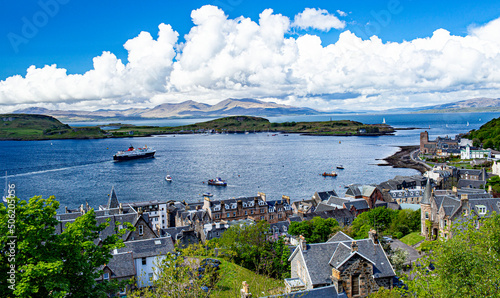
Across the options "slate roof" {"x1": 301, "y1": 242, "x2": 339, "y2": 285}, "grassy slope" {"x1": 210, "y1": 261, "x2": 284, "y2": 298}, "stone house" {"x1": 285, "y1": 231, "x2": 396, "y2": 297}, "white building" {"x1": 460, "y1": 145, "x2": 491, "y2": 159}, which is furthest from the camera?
"white building" {"x1": 460, "y1": 145, "x2": 491, "y2": 159}

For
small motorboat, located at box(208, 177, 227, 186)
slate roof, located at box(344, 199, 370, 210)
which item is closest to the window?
slate roof, located at box(344, 199, 370, 210)

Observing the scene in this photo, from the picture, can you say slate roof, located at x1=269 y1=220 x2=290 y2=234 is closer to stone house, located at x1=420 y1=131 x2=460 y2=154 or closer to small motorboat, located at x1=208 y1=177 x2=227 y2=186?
small motorboat, located at x1=208 y1=177 x2=227 y2=186

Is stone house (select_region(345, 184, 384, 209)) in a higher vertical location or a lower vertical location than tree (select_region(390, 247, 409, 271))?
lower

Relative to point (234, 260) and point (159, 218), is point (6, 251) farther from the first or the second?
point (159, 218)

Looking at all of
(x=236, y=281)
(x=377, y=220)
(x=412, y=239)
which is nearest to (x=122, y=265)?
(x=236, y=281)

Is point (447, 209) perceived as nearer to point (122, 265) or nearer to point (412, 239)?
point (412, 239)

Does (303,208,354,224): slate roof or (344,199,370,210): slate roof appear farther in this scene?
(344,199,370,210): slate roof
